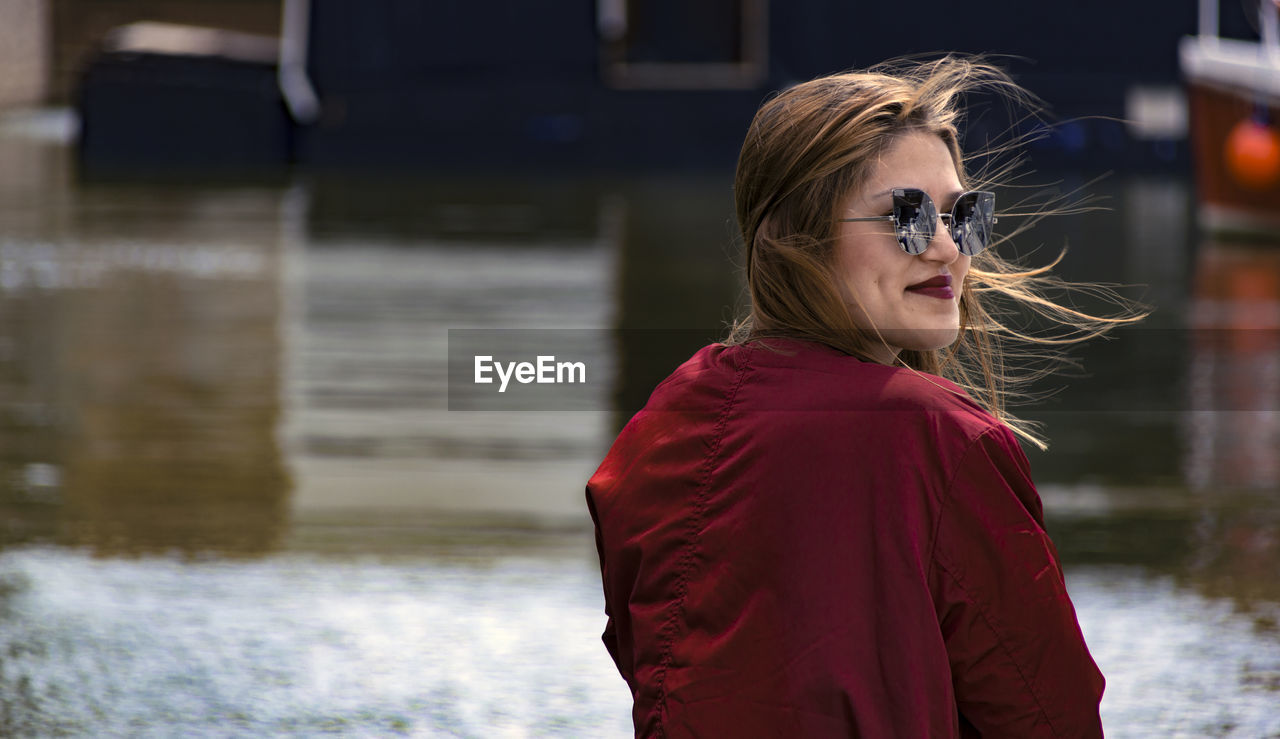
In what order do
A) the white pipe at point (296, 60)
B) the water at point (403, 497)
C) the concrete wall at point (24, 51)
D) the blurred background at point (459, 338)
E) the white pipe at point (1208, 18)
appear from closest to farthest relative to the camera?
the water at point (403, 497)
the blurred background at point (459, 338)
the white pipe at point (1208, 18)
the white pipe at point (296, 60)
the concrete wall at point (24, 51)

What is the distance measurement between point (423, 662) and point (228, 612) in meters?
0.50

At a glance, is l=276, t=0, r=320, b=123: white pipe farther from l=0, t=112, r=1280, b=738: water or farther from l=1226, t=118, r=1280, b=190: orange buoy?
l=1226, t=118, r=1280, b=190: orange buoy

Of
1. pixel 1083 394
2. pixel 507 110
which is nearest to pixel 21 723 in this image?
pixel 1083 394

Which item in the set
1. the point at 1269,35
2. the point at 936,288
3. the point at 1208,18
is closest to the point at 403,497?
the point at 936,288

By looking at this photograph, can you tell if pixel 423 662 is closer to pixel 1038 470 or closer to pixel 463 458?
pixel 463 458

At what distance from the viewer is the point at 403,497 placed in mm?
4363

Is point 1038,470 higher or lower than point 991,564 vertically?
lower

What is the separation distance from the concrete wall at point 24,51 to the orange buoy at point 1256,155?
19.2m

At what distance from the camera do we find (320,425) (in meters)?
5.22

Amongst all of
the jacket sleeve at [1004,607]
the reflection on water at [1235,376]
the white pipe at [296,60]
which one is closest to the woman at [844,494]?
the jacket sleeve at [1004,607]

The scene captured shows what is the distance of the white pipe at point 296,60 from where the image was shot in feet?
52.4

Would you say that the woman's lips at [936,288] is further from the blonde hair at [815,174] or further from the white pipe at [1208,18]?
the white pipe at [1208,18]

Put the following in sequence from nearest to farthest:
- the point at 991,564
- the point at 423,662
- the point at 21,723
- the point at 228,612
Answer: the point at 991,564 < the point at 21,723 < the point at 423,662 < the point at 228,612

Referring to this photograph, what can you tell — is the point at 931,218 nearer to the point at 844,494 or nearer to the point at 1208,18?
the point at 844,494
